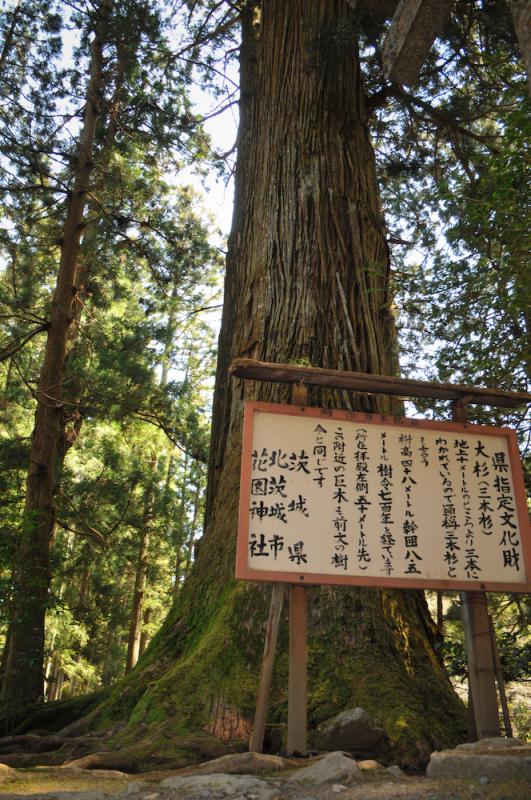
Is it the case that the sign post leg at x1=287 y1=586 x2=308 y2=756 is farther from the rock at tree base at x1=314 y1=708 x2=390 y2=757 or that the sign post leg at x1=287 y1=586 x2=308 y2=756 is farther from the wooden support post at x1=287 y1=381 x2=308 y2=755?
the rock at tree base at x1=314 y1=708 x2=390 y2=757

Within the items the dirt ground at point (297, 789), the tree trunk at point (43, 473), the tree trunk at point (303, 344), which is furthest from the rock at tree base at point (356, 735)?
the tree trunk at point (43, 473)

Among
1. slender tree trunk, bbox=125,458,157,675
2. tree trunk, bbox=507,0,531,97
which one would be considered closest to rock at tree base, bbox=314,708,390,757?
tree trunk, bbox=507,0,531,97

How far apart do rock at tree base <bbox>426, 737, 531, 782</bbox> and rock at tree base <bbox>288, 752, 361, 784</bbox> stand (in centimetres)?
27

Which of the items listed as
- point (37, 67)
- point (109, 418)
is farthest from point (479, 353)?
point (37, 67)

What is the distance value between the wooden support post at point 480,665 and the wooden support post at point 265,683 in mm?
942

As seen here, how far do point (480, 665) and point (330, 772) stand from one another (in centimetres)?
102

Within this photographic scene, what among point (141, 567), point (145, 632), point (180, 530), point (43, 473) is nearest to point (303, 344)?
point (43, 473)

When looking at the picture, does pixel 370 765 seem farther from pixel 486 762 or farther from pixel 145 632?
pixel 145 632

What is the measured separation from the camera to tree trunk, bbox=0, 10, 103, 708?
5699 millimetres

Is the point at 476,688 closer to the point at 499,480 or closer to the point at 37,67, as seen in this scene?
the point at 499,480

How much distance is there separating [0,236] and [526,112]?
696 centimetres

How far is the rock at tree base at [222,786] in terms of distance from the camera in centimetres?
198

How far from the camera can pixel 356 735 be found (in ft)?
8.42

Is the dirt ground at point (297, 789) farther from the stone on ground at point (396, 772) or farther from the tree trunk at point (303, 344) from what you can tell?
the tree trunk at point (303, 344)
